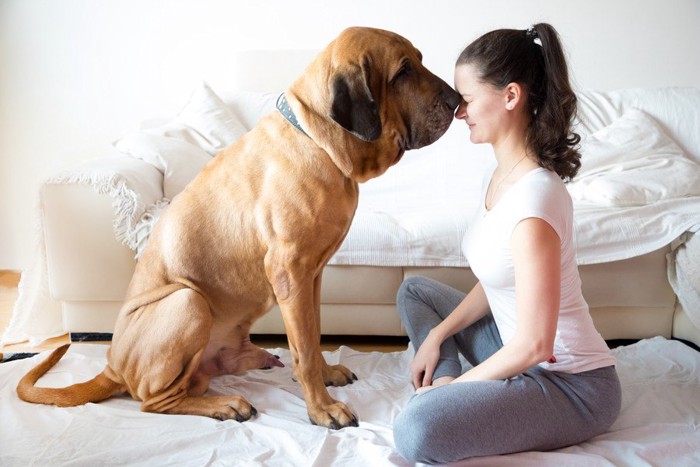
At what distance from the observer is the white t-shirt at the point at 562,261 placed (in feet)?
4.81

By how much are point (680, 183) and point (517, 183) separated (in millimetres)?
1602

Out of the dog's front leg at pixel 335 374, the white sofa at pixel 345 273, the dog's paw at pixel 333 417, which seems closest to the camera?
the dog's paw at pixel 333 417

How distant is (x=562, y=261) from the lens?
1545 millimetres

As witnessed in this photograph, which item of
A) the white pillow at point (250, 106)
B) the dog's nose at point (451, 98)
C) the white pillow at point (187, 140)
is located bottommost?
the white pillow at point (187, 140)

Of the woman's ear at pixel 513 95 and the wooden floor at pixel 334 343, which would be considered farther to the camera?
the wooden floor at pixel 334 343

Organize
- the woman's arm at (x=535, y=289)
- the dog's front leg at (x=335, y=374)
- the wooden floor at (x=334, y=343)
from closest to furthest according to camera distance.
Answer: the woman's arm at (x=535, y=289) → the dog's front leg at (x=335, y=374) → the wooden floor at (x=334, y=343)

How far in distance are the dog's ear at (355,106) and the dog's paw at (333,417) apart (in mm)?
749

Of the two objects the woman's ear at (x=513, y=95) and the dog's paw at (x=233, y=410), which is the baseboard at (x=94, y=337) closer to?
the dog's paw at (x=233, y=410)

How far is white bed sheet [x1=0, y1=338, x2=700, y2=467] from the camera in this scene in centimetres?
156

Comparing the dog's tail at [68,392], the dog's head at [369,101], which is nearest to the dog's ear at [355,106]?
the dog's head at [369,101]

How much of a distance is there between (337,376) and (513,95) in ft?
3.42

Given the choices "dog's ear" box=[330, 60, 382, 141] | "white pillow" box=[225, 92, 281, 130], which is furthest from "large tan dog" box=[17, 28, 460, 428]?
"white pillow" box=[225, 92, 281, 130]

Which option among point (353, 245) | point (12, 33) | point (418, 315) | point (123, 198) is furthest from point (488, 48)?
point (12, 33)

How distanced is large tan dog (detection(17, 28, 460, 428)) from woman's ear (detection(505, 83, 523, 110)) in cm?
14
